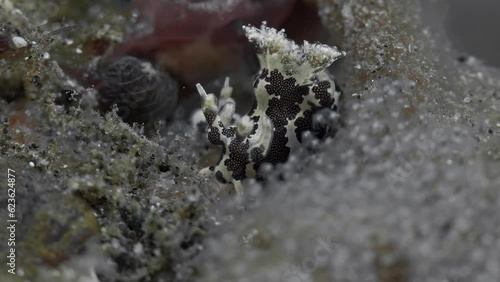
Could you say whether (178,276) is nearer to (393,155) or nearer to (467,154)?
(393,155)

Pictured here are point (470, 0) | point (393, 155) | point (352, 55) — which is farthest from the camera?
point (470, 0)

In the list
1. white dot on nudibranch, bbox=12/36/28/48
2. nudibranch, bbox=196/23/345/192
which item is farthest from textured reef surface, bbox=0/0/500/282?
nudibranch, bbox=196/23/345/192

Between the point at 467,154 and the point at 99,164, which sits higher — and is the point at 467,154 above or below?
above

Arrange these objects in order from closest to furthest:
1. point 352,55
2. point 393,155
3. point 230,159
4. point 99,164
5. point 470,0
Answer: point 393,155, point 99,164, point 230,159, point 352,55, point 470,0

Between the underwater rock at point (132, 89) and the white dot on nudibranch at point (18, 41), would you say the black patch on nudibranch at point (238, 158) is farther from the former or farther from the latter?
the white dot on nudibranch at point (18, 41)

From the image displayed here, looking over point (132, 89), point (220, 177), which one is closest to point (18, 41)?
point (132, 89)

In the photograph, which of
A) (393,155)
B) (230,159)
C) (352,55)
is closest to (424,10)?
(352,55)

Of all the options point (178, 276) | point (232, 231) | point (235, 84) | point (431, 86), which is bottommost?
point (235, 84)
